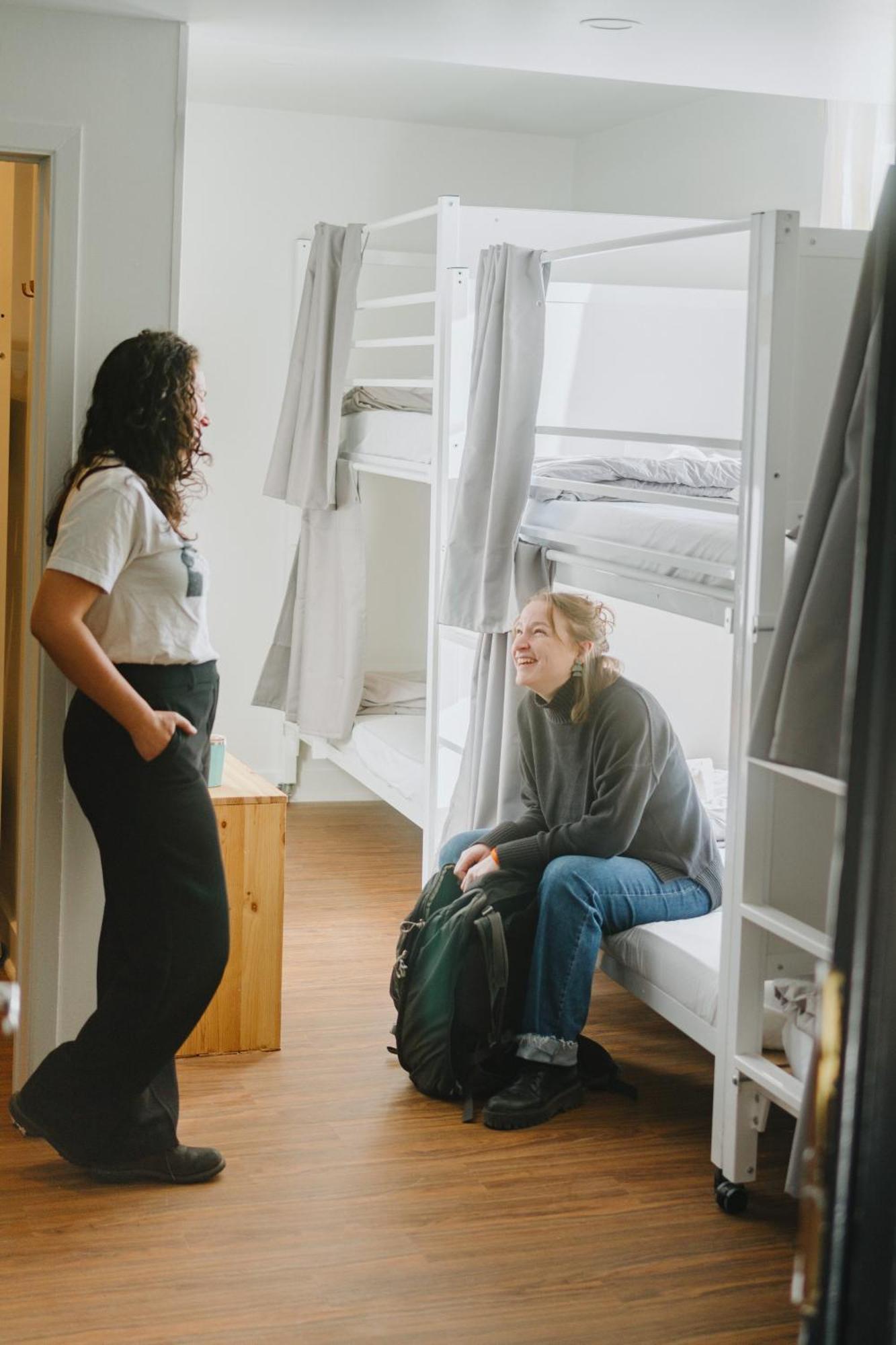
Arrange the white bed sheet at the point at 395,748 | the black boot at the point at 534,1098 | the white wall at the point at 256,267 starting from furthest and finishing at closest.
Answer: the white wall at the point at 256,267 → the white bed sheet at the point at 395,748 → the black boot at the point at 534,1098

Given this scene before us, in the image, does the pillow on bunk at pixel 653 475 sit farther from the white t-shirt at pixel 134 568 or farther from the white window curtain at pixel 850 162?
the white t-shirt at pixel 134 568

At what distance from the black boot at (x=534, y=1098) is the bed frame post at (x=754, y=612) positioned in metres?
0.39

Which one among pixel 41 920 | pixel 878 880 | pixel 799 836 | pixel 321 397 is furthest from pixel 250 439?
pixel 878 880

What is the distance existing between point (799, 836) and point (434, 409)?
1.77m

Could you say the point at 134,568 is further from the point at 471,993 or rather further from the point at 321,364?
the point at 321,364

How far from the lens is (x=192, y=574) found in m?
2.32

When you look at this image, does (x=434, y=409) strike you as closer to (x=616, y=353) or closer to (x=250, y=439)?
(x=616, y=353)

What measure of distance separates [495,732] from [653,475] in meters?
0.72

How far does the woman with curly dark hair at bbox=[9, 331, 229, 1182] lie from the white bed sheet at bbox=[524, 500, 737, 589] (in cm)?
93

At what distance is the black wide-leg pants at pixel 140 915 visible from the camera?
232cm

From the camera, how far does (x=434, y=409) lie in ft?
12.3

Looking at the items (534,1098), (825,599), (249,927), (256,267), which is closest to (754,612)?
(825,599)

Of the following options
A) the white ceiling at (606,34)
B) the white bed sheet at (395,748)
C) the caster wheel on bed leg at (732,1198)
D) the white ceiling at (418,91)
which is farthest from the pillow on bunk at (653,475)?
the white ceiling at (418,91)

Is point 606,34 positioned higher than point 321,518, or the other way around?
point 606,34
